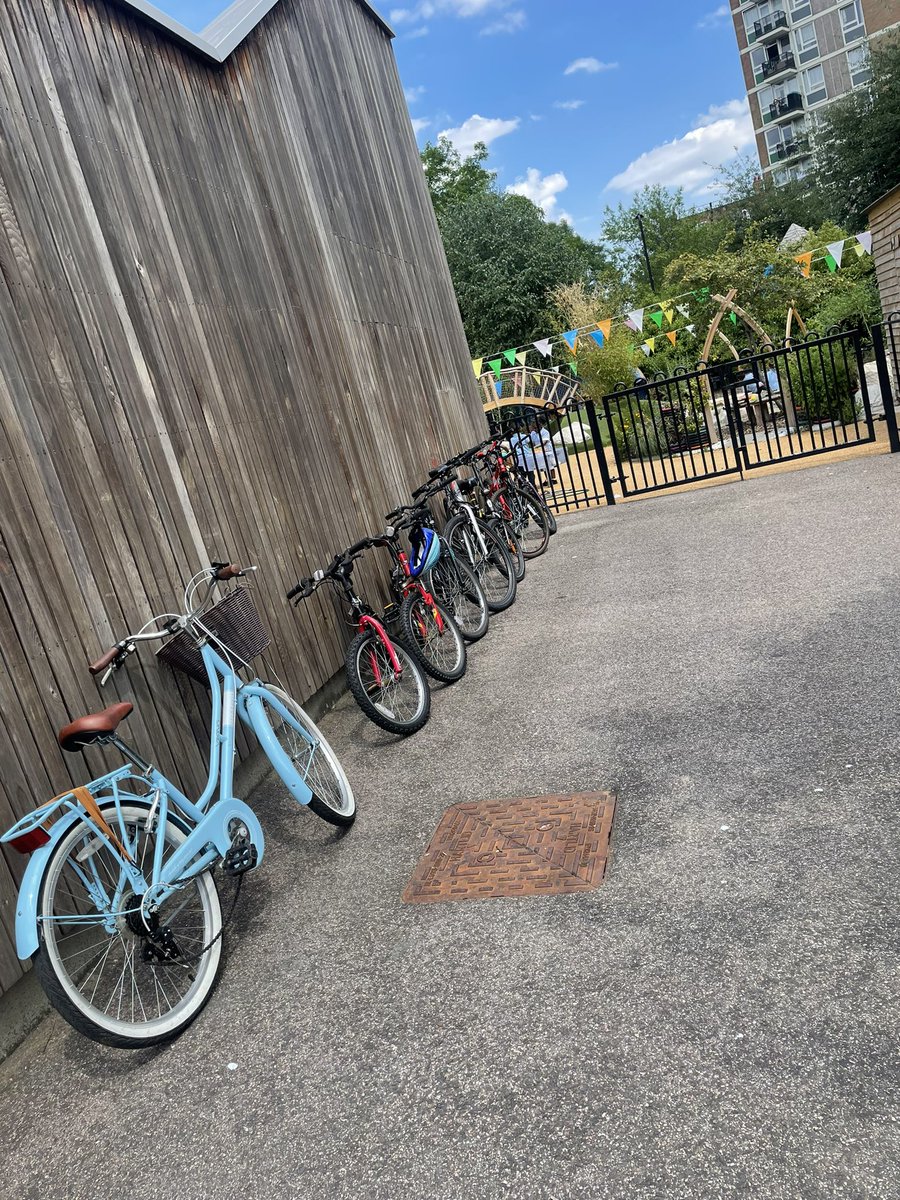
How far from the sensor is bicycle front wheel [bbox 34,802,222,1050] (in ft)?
7.92

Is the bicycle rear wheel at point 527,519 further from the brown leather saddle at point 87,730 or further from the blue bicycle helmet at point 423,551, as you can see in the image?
the brown leather saddle at point 87,730

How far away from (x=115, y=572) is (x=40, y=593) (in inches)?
19.5

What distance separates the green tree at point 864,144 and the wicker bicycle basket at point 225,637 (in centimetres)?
3384

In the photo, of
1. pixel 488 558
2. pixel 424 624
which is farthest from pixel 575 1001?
pixel 488 558

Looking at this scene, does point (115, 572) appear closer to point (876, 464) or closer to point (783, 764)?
point (783, 764)

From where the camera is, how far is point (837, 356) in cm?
1395

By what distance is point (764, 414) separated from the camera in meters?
10.6

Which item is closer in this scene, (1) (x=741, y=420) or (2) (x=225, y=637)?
(2) (x=225, y=637)

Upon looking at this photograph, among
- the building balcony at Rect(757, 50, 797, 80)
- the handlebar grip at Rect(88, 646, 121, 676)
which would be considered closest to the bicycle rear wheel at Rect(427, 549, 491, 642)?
the handlebar grip at Rect(88, 646, 121, 676)

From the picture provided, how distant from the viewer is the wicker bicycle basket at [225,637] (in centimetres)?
362

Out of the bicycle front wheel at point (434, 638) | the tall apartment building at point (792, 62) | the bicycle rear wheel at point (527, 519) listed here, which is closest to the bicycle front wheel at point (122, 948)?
the bicycle front wheel at point (434, 638)

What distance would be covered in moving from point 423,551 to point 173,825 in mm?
3211

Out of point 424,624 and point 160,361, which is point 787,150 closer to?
point 424,624

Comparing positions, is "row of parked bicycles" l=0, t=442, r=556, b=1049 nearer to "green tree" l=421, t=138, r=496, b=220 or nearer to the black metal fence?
the black metal fence
